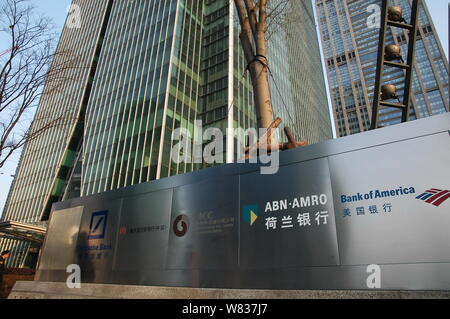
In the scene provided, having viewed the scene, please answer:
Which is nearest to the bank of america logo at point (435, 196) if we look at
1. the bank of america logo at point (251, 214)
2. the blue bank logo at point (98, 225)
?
the bank of america logo at point (251, 214)

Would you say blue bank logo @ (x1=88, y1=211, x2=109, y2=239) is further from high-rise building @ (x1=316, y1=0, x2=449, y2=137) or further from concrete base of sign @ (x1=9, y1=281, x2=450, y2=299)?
high-rise building @ (x1=316, y1=0, x2=449, y2=137)

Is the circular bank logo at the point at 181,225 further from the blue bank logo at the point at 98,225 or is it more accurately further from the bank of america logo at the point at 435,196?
the bank of america logo at the point at 435,196

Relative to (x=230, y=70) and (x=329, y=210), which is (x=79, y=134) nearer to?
(x=230, y=70)

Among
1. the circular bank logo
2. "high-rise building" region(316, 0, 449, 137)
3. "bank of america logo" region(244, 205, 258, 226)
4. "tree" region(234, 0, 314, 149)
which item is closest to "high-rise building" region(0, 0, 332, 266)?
"tree" region(234, 0, 314, 149)

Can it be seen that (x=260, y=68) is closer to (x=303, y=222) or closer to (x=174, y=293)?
(x=303, y=222)

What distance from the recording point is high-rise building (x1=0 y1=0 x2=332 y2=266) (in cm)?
3881

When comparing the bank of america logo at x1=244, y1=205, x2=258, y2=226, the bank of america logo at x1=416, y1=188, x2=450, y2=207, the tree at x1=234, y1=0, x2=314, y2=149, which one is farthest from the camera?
the tree at x1=234, y1=0, x2=314, y2=149

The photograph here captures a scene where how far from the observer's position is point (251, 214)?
13.9 ft

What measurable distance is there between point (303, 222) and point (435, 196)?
149 cm

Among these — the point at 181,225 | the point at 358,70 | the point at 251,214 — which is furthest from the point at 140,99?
the point at 358,70

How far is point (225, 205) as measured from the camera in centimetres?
452

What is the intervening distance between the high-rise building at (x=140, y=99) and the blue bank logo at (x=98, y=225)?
93.3 feet

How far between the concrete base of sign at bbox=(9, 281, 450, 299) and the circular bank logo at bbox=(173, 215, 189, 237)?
0.89 metres
